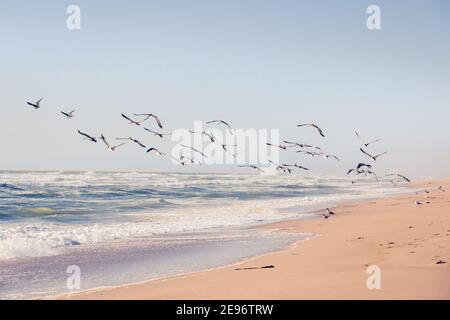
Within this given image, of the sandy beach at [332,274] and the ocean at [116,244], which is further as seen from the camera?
the ocean at [116,244]

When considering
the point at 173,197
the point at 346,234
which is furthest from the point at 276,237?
the point at 173,197

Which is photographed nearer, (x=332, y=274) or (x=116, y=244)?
(x=332, y=274)

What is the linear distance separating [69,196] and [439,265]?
34443 mm

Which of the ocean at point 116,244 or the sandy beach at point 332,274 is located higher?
the sandy beach at point 332,274

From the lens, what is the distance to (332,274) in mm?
9906

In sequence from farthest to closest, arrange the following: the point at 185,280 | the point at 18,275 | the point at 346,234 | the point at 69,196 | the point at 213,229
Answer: the point at 69,196
the point at 213,229
the point at 346,234
the point at 18,275
the point at 185,280

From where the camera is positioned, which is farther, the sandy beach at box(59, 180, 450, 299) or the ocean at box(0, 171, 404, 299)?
the ocean at box(0, 171, 404, 299)

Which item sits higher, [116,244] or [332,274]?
[332,274]

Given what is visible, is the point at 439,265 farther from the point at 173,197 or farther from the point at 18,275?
the point at 173,197

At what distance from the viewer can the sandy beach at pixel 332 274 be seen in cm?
833

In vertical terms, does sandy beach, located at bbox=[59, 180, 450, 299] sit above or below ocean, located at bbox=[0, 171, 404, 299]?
above

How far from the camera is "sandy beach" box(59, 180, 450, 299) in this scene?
833cm
